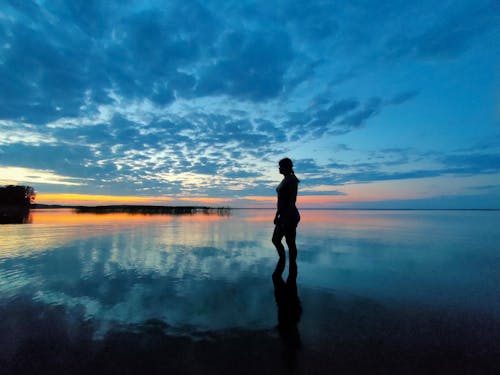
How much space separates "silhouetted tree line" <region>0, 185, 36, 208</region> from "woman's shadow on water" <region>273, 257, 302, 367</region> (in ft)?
326

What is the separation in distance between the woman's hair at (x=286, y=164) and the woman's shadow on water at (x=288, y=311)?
2253 millimetres

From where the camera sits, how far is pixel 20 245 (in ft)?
32.5

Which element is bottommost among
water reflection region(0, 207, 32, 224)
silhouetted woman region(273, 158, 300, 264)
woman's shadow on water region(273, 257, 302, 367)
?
woman's shadow on water region(273, 257, 302, 367)

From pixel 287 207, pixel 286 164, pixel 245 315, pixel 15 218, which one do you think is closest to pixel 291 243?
pixel 287 207

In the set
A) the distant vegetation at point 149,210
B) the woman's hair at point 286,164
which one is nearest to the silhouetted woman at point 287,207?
the woman's hair at point 286,164

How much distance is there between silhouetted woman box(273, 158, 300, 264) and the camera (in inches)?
242

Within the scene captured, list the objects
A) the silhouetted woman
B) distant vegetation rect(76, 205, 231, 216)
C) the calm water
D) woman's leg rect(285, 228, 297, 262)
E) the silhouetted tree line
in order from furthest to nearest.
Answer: the silhouetted tree line → distant vegetation rect(76, 205, 231, 216) → the silhouetted woman → woman's leg rect(285, 228, 297, 262) → the calm water

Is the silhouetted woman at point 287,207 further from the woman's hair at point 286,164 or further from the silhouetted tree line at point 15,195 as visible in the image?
the silhouetted tree line at point 15,195

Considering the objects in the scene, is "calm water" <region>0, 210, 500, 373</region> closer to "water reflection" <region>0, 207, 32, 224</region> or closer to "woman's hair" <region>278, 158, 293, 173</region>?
Answer: "woman's hair" <region>278, 158, 293, 173</region>

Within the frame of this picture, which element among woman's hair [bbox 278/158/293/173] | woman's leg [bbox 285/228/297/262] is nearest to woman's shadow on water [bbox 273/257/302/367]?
woman's leg [bbox 285/228/297/262]

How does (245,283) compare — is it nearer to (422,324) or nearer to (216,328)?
(216,328)

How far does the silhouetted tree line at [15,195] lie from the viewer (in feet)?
244

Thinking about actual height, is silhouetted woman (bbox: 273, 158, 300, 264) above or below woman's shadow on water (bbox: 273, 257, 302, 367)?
above

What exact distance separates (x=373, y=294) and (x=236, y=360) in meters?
3.34
